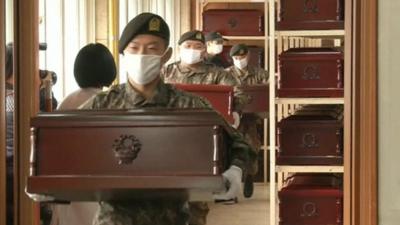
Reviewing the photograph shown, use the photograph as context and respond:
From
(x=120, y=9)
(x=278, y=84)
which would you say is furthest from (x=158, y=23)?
(x=120, y=9)

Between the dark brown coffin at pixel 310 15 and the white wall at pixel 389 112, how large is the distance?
2794 mm

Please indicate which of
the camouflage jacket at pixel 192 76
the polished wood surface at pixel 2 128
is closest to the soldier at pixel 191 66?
the camouflage jacket at pixel 192 76

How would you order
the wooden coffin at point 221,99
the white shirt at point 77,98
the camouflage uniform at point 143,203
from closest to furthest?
1. the camouflage uniform at point 143,203
2. the white shirt at point 77,98
3. the wooden coffin at point 221,99

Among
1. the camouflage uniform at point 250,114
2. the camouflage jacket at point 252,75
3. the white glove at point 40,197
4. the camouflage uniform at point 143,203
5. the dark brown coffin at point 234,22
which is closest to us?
the white glove at point 40,197

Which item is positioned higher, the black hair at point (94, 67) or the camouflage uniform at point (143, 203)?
the black hair at point (94, 67)

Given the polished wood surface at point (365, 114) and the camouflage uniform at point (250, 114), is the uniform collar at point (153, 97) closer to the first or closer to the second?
the polished wood surface at point (365, 114)

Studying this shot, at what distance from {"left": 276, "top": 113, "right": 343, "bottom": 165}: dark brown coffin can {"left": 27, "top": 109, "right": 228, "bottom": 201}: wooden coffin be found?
2.91m

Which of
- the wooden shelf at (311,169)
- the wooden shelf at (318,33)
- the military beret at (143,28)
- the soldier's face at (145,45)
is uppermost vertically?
the wooden shelf at (318,33)

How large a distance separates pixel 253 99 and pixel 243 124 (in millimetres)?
812

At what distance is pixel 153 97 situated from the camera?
2.59 metres

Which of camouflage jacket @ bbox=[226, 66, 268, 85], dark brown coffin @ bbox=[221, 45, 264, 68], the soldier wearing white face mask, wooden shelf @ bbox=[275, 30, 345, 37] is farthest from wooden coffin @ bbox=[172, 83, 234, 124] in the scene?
dark brown coffin @ bbox=[221, 45, 264, 68]

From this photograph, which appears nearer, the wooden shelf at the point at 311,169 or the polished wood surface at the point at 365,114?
the polished wood surface at the point at 365,114

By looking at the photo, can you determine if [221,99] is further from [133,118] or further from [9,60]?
[133,118]

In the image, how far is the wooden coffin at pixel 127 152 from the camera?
6.56ft
